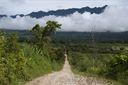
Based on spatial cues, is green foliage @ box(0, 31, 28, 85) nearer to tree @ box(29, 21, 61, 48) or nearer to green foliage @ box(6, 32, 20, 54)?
green foliage @ box(6, 32, 20, 54)

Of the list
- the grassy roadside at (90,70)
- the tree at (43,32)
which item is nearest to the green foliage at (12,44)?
the grassy roadside at (90,70)

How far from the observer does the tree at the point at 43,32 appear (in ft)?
51.4

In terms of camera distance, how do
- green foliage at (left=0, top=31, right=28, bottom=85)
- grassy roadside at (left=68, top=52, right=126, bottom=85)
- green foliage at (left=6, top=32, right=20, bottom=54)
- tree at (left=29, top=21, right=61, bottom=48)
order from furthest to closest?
tree at (left=29, top=21, right=61, bottom=48), green foliage at (left=6, top=32, right=20, bottom=54), grassy roadside at (left=68, top=52, right=126, bottom=85), green foliage at (left=0, top=31, right=28, bottom=85)

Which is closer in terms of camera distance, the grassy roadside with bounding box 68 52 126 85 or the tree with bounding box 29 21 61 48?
the grassy roadside with bounding box 68 52 126 85

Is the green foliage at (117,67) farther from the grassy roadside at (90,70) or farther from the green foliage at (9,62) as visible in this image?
the green foliage at (9,62)

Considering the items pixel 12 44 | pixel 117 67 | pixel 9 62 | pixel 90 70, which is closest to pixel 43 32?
pixel 90 70

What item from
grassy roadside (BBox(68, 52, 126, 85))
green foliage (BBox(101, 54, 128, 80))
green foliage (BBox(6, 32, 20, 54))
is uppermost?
green foliage (BBox(6, 32, 20, 54))

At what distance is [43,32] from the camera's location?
17156 mm

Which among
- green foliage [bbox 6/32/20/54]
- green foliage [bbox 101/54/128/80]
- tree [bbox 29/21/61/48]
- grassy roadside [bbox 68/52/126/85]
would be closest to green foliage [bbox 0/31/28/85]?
green foliage [bbox 6/32/20/54]

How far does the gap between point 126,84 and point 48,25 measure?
14160 millimetres

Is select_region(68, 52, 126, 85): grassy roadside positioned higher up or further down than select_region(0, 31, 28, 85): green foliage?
further down

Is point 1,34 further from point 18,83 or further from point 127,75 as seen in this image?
point 127,75

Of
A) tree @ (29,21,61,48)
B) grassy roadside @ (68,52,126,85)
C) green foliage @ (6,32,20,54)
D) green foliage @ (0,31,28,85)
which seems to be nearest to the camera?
green foliage @ (0,31,28,85)

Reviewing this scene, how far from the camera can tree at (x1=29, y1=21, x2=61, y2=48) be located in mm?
15656
